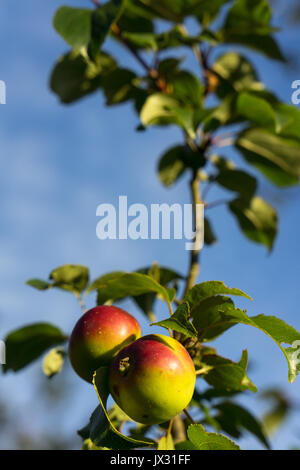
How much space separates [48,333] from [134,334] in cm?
33

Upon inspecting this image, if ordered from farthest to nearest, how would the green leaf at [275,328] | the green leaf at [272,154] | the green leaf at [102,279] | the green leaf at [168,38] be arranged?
1. the green leaf at [272,154]
2. the green leaf at [168,38]
3. the green leaf at [102,279]
4. the green leaf at [275,328]

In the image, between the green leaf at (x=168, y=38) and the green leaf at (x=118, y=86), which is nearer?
the green leaf at (x=168, y=38)

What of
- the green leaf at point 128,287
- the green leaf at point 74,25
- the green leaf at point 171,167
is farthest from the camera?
the green leaf at point 171,167

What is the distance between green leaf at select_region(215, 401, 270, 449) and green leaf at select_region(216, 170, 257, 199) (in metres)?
0.53

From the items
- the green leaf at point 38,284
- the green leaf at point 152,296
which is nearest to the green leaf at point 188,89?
the green leaf at point 152,296

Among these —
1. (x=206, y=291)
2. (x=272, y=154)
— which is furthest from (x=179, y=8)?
(x=206, y=291)

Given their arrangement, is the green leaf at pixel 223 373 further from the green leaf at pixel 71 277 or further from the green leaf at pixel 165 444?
the green leaf at pixel 71 277

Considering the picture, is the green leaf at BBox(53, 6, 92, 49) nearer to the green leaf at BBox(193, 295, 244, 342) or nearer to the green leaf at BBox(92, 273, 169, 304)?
the green leaf at BBox(92, 273, 169, 304)

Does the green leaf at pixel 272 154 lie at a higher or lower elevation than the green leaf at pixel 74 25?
lower

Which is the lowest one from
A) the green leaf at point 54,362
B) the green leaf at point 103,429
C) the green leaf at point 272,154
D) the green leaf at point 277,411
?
the green leaf at point 277,411

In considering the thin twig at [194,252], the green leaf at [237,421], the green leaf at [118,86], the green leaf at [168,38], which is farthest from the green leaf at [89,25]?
the green leaf at [237,421]

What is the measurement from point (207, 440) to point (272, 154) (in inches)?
32.5

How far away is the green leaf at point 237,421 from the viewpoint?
3.83 feet

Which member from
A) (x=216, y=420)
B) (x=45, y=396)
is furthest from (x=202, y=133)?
(x=45, y=396)
